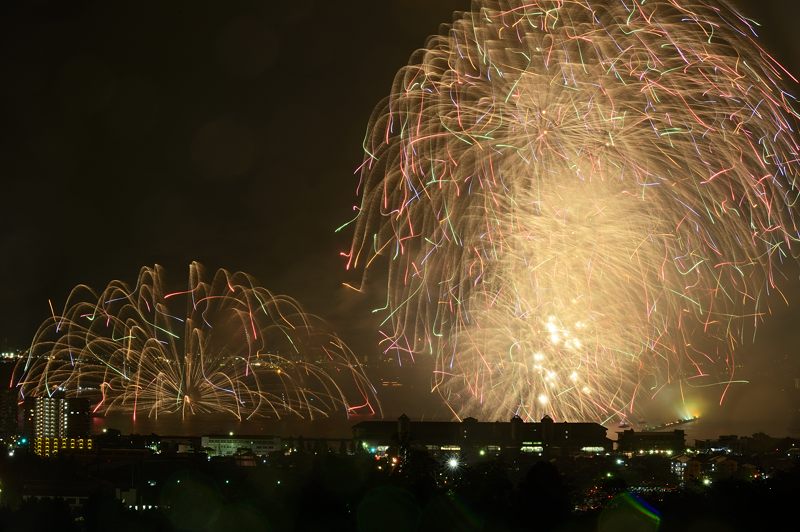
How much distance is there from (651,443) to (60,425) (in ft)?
89.2

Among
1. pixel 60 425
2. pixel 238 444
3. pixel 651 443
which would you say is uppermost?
pixel 60 425

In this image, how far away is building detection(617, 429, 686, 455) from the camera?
36000mm

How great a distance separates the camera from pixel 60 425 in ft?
148

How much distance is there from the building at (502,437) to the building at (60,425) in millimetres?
15123

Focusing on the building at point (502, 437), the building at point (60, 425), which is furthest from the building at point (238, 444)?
the building at point (502, 437)

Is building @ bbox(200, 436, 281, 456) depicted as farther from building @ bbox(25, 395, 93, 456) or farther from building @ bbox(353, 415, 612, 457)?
building @ bbox(353, 415, 612, 457)

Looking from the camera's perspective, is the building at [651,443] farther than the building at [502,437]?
Yes

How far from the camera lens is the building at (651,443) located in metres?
36.0

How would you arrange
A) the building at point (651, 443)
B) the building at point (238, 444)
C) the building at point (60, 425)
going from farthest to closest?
the building at point (60, 425), the building at point (238, 444), the building at point (651, 443)

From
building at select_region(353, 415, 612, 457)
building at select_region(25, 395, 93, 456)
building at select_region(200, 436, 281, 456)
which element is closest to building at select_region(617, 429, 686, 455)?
building at select_region(353, 415, 612, 457)

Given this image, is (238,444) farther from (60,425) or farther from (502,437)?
(502,437)

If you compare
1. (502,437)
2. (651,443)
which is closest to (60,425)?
(502,437)

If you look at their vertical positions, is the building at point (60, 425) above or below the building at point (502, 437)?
above

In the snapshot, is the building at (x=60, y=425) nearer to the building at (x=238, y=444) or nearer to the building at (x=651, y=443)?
the building at (x=238, y=444)
